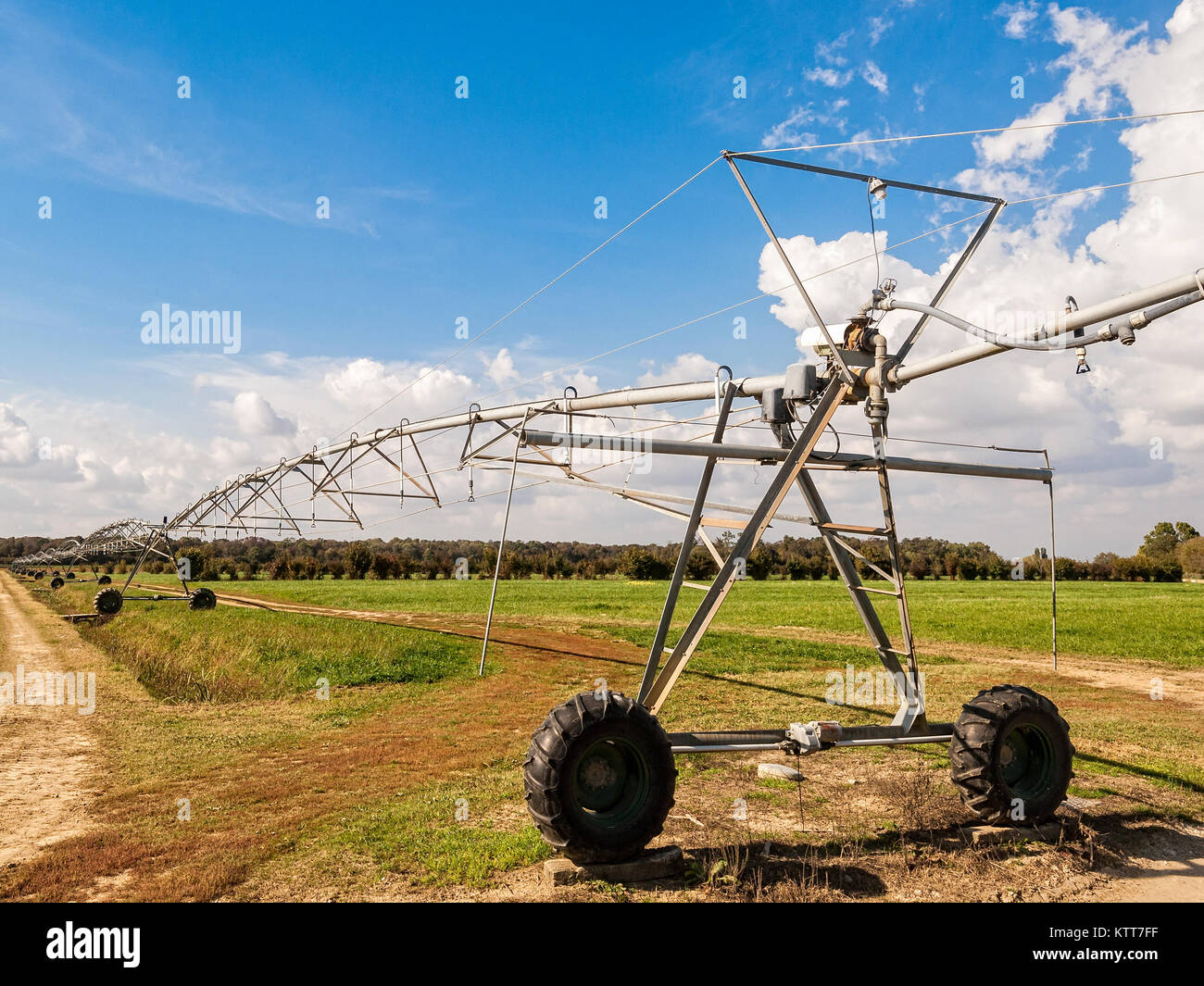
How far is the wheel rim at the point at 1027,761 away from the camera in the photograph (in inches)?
288

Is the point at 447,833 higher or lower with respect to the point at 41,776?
higher

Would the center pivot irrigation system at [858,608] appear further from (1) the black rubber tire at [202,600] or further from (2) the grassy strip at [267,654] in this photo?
(1) the black rubber tire at [202,600]

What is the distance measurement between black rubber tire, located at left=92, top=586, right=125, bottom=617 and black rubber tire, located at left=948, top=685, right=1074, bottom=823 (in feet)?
117

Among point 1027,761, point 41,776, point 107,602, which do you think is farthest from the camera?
point 107,602

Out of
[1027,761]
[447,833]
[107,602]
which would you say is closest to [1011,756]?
[1027,761]

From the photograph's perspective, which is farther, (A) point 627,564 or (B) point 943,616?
(A) point 627,564

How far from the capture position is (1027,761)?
7.51 m

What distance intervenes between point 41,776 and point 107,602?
89.1 ft

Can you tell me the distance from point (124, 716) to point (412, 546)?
372ft

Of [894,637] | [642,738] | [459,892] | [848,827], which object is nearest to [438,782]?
[459,892]

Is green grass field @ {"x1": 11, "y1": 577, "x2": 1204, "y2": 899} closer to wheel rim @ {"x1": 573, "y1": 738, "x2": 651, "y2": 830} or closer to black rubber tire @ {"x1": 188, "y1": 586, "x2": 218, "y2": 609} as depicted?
wheel rim @ {"x1": 573, "y1": 738, "x2": 651, "y2": 830}

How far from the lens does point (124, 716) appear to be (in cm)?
1367

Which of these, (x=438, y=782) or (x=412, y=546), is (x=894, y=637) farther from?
(x=412, y=546)

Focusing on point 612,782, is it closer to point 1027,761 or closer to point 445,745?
point 1027,761
